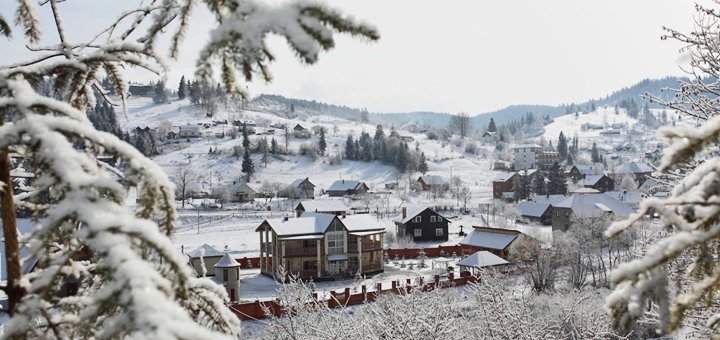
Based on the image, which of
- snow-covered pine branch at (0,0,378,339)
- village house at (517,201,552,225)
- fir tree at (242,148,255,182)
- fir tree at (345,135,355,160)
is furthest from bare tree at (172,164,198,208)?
snow-covered pine branch at (0,0,378,339)

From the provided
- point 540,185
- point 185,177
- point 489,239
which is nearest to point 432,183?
point 540,185

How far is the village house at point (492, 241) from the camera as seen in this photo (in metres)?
Answer: 40.0

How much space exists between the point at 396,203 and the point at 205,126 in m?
67.2

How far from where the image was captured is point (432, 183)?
89312 mm

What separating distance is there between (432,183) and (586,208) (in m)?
40.2

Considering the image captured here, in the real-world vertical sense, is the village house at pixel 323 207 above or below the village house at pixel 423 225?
above

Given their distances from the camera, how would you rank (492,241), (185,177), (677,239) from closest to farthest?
(677,239) → (492,241) → (185,177)

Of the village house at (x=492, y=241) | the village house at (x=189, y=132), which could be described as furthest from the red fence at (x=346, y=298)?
the village house at (x=189, y=132)

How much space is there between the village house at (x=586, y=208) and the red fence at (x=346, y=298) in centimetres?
2005

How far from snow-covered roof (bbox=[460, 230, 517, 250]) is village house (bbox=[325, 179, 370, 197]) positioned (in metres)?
38.0

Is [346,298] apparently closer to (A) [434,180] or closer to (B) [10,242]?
(B) [10,242]

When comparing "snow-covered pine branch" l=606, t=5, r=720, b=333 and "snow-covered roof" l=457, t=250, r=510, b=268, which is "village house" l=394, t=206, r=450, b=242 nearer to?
"snow-covered roof" l=457, t=250, r=510, b=268

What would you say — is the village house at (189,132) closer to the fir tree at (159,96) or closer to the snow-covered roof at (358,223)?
the fir tree at (159,96)

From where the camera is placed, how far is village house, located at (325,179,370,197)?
269ft
